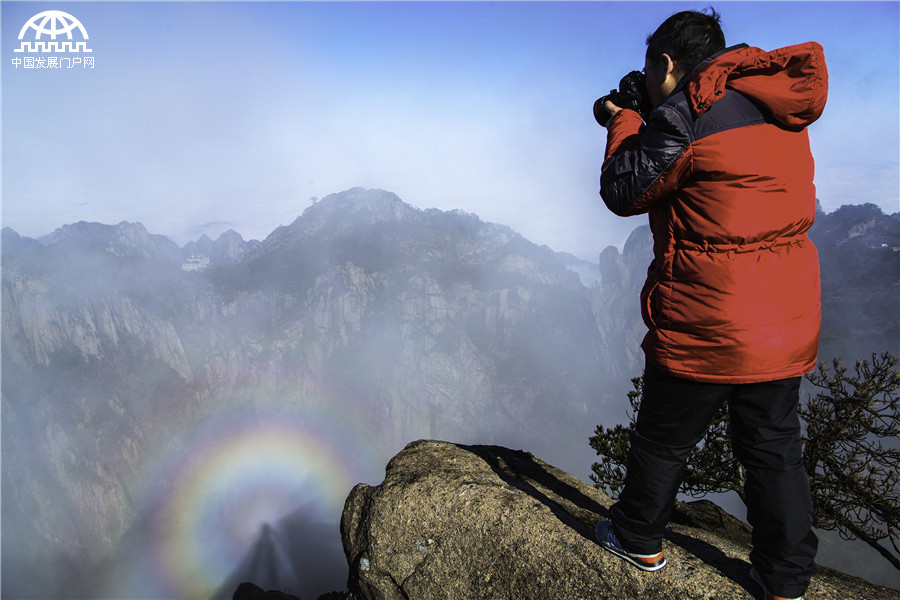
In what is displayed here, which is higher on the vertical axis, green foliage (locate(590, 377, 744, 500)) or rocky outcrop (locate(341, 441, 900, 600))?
rocky outcrop (locate(341, 441, 900, 600))

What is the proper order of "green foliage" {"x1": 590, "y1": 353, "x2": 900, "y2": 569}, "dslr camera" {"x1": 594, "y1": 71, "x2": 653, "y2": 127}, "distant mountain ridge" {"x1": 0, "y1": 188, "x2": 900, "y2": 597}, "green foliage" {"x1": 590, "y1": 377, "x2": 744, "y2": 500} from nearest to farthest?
1. "dslr camera" {"x1": 594, "y1": 71, "x2": 653, "y2": 127}
2. "green foliage" {"x1": 590, "y1": 353, "x2": 900, "y2": 569}
3. "green foliage" {"x1": 590, "y1": 377, "x2": 744, "y2": 500}
4. "distant mountain ridge" {"x1": 0, "y1": 188, "x2": 900, "y2": 597}

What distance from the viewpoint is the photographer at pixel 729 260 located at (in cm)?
262

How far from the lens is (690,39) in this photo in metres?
2.95

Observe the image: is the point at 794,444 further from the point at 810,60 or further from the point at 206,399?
the point at 206,399

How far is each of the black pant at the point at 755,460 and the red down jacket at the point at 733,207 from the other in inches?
7.9

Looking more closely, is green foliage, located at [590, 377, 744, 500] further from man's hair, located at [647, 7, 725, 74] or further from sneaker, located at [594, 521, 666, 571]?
man's hair, located at [647, 7, 725, 74]

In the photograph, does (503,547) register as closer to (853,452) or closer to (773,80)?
(773,80)

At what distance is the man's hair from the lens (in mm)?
2949

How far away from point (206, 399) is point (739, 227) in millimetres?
194423

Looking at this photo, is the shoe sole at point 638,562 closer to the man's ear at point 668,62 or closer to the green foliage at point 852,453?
the man's ear at point 668,62

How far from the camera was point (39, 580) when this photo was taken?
106062mm

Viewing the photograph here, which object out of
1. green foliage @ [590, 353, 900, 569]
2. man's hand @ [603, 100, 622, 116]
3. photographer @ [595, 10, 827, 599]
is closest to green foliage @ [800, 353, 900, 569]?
green foliage @ [590, 353, 900, 569]

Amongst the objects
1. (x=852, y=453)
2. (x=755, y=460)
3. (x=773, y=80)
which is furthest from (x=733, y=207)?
(x=852, y=453)

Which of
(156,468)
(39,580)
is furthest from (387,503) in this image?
(156,468)
